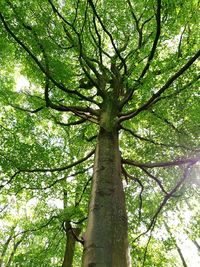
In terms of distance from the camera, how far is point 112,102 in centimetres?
538

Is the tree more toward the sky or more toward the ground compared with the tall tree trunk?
more toward the sky

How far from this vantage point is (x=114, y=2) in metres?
6.38

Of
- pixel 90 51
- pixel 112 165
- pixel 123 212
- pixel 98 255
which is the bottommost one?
pixel 98 255

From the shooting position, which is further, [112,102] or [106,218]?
[112,102]

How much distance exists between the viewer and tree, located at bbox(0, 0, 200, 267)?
3389mm

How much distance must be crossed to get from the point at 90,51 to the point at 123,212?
5050mm

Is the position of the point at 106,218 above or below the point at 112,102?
below

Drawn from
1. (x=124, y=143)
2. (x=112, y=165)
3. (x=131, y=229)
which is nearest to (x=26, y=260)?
(x=131, y=229)

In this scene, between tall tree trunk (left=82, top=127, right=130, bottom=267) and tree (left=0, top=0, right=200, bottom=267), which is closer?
tall tree trunk (left=82, top=127, right=130, bottom=267)

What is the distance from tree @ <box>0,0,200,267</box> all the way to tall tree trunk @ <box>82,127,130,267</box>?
0.4 inches

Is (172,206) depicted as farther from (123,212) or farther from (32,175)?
(123,212)

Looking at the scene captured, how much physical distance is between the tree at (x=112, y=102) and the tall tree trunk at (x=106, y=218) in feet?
0.04

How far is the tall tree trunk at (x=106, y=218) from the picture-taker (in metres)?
2.50

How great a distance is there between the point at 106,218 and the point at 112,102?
2926mm
